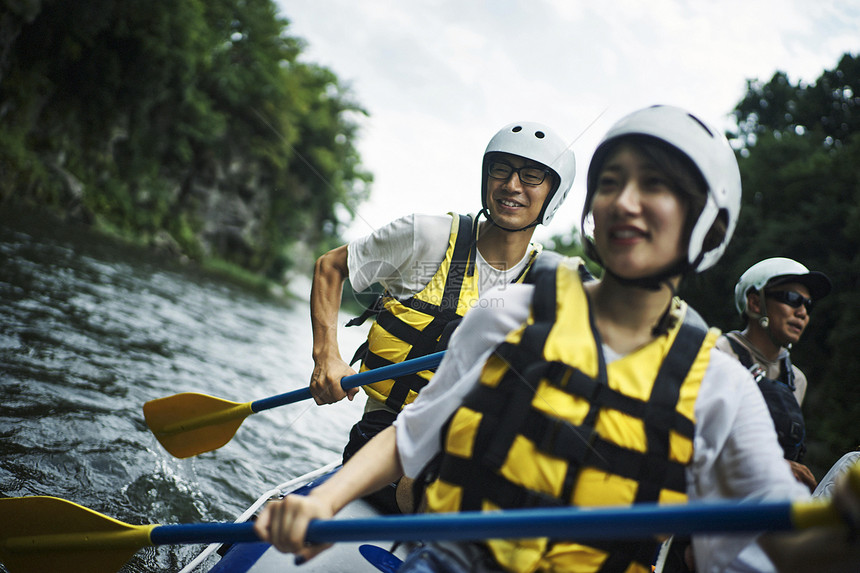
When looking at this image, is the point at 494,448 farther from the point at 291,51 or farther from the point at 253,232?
the point at 291,51

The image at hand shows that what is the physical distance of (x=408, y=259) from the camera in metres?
2.80

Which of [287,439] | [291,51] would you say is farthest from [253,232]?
[287,439]

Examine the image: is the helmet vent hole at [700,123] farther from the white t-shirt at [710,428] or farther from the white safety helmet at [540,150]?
the white safety helmet at [540,150]

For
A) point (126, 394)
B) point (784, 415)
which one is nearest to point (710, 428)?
point (784, 415)

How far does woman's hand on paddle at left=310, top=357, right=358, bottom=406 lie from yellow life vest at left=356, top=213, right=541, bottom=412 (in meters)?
0.12

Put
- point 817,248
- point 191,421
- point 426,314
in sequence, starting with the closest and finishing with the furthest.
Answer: point 426,314 < point 191,421 < point 817,248

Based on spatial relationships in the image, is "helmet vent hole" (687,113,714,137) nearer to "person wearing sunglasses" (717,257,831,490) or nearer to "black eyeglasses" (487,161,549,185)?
"black eyeglasses" (487,161,549,185)

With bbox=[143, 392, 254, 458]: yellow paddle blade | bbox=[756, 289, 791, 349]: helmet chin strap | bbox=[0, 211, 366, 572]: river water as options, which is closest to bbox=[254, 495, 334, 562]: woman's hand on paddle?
bbox=[0, 211, 366, 572]: river water

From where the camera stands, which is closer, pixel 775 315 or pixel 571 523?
pixel 571 523

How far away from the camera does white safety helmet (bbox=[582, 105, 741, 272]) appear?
4.30ft

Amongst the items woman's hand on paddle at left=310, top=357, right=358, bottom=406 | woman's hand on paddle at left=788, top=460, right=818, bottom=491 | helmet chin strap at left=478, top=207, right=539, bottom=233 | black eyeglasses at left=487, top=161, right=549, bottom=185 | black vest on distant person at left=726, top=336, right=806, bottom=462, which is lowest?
→ woman's hand on paddle at left=310, top=357, right=358, bottom=406

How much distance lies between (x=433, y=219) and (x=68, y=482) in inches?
101

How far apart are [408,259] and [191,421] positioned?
1.77 m

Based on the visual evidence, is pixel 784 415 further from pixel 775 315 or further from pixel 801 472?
pixel 775 315
